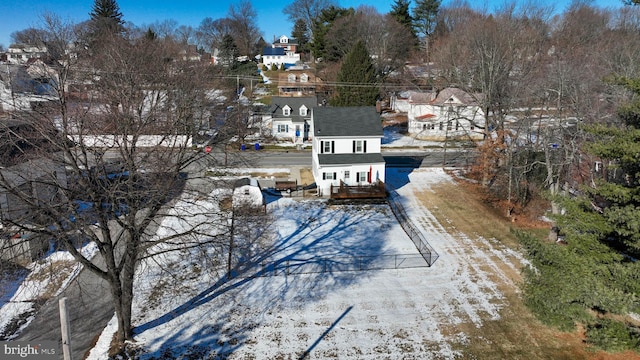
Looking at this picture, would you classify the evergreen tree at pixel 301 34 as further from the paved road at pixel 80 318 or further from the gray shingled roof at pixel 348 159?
the paved road at pixel 80 318

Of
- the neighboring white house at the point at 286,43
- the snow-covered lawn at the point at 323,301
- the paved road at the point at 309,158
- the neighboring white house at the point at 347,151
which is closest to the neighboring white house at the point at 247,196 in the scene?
the snow-covered lawn at the point at 323,301

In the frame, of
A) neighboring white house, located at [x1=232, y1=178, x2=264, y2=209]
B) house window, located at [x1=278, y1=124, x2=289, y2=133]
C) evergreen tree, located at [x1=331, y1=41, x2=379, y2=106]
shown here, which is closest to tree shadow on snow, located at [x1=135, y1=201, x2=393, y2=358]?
neighboring white house, located at [x1=232, y1=178, x2=264, y2=209]

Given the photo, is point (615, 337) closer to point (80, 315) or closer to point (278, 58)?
point (80, 315)

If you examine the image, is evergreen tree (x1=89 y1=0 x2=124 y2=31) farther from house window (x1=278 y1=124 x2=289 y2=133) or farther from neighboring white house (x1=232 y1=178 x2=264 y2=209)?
neighboring white house (x1=232 y1=178 x2=264 y2=209)

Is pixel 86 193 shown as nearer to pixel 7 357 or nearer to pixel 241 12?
pixel 7 357

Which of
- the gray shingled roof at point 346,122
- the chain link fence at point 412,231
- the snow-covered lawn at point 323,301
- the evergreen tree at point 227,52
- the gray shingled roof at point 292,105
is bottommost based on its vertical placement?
the snow-covered lawn at point 323,301

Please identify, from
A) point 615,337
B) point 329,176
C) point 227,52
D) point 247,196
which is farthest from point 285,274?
point 227,52
